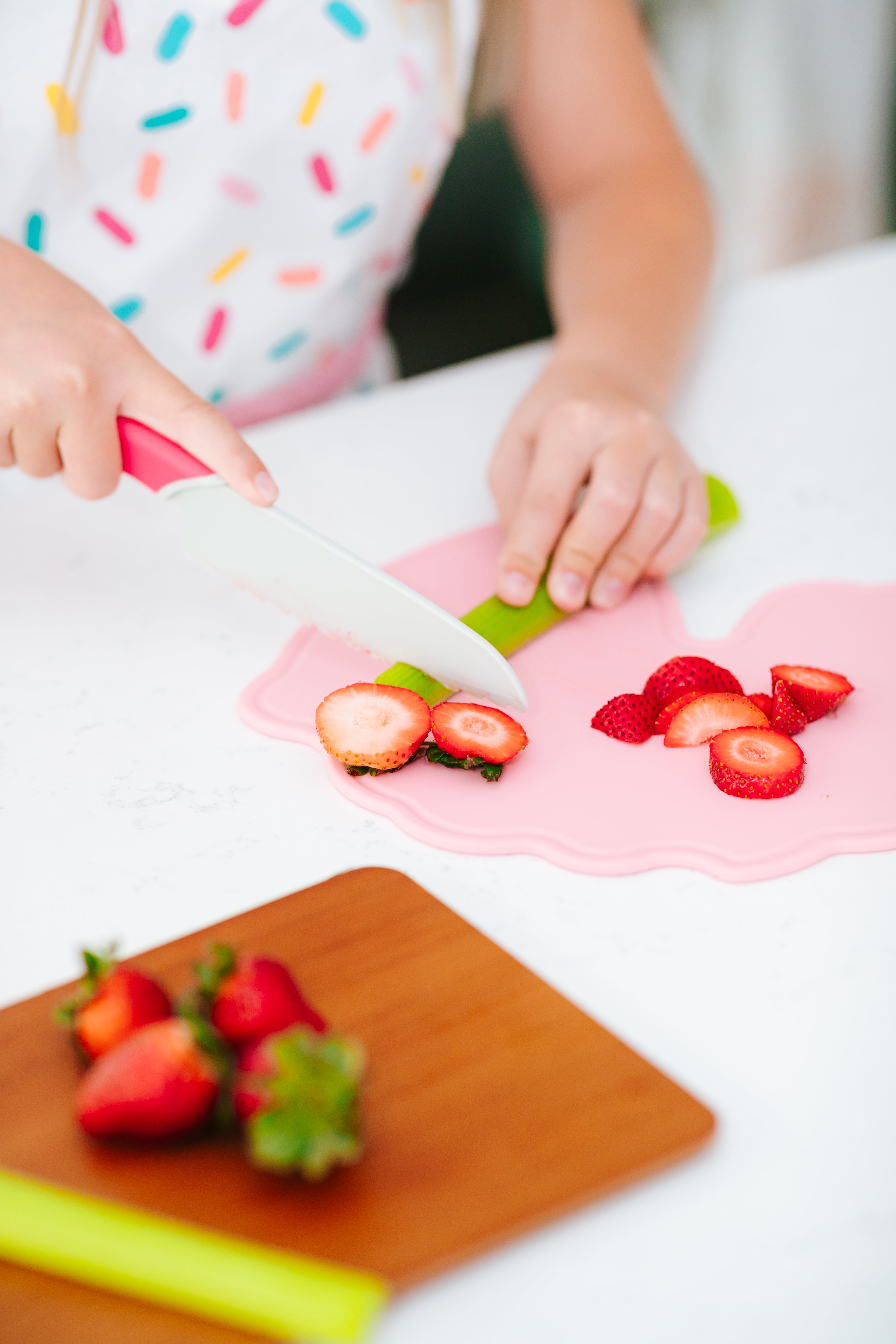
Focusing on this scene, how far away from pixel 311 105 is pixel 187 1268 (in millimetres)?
1086

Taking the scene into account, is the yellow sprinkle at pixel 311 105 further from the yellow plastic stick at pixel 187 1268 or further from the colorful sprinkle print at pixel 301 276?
the yellow plastic stick at pixel 187 1268

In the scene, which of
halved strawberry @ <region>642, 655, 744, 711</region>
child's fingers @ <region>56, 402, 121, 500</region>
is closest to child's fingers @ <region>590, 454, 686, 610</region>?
halved strawberry @ <region>642, 655, 744, 711</region>

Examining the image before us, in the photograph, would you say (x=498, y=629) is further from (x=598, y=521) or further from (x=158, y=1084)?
(x=158, y=1084)

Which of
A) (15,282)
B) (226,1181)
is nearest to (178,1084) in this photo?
(226,1181)

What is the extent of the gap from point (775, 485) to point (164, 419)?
0.60 m

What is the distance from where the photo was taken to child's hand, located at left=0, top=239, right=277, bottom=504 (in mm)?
813

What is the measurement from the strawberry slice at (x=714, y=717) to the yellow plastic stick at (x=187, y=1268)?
16.9 inches

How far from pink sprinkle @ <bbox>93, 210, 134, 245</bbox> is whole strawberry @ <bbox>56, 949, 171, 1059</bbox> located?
33.0 inches

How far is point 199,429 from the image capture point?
81cm

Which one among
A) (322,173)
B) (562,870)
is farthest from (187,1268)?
(322,173)

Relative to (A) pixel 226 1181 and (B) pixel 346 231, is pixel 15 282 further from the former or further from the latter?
(A) pixel 226 1181

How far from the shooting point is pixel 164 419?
824 millimetres

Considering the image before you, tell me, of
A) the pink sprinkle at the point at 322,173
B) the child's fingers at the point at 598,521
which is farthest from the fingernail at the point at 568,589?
the pink sprinkle at the point at 322,173

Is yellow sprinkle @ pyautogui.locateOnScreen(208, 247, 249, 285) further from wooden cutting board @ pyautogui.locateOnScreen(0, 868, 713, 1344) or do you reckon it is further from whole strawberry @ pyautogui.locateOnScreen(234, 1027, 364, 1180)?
whole strawberry @ pyautogui.locateOnScreen(234, 1027, 364, 1180)
